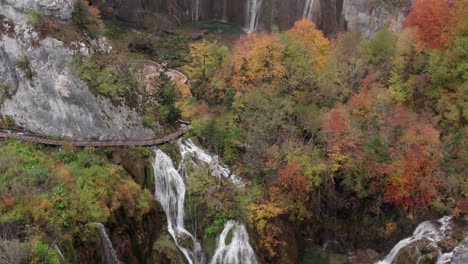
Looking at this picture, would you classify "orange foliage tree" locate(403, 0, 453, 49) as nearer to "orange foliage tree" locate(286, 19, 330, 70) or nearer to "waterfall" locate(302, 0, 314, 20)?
"orange foliage tree" locate(286, 19, 330, 70)

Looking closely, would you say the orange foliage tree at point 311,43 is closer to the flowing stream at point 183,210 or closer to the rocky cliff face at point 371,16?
the rocky cliff face at point 371,16

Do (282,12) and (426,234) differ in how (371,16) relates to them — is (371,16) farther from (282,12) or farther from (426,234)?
(426,234)

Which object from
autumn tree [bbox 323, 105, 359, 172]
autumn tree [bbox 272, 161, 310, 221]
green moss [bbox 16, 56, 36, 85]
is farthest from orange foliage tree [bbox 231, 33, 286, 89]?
green moss [bbox 16, 56, 36, 85]

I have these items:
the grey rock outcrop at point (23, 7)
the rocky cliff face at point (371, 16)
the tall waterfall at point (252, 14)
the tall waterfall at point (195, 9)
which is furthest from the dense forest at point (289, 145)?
the tall waterfall at point (195, 9)

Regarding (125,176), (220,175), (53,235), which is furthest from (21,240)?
(220,175)

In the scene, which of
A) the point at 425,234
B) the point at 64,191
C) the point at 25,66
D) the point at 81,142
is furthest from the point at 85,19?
the point at 425,234

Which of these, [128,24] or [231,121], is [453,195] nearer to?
[231,121]
